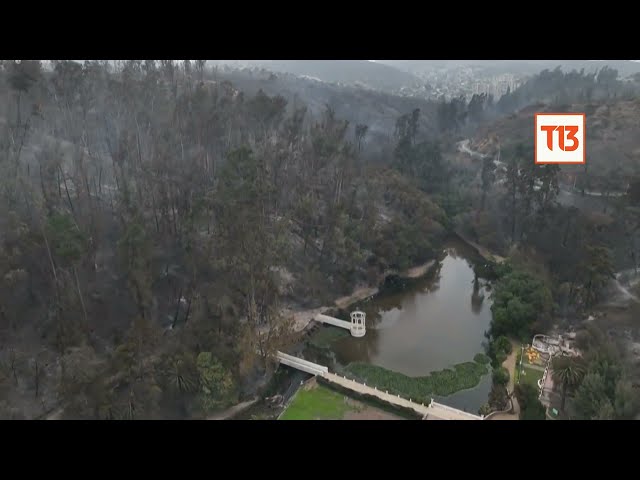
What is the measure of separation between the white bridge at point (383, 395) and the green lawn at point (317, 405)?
1.98ft

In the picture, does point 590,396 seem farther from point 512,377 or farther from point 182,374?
point 182,374

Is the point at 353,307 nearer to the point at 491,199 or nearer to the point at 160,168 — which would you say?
the point at 160,168

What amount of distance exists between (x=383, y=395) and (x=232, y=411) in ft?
19.4

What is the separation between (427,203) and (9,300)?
26.4 meters

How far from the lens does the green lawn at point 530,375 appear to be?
19594mm

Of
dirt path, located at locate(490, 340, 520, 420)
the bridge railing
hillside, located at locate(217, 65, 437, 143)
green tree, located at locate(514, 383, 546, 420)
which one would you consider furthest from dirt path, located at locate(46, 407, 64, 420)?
hillside, located at locate(217, 65, 437, 143)

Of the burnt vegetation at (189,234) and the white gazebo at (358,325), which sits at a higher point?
the burnt vegetation at (189,234)

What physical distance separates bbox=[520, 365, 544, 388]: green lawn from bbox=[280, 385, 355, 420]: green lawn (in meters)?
7.46

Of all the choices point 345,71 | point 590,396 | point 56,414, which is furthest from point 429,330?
point 345,71

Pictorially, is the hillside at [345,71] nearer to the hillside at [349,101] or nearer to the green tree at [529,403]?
the hillside at [349,101]

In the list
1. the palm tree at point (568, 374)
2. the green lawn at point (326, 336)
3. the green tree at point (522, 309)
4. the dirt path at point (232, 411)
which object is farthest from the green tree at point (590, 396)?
the dirt path at point (232, 411)

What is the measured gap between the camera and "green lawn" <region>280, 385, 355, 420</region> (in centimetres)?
1773

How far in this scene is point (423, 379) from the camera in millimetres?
20422

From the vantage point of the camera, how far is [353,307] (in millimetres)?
27141
